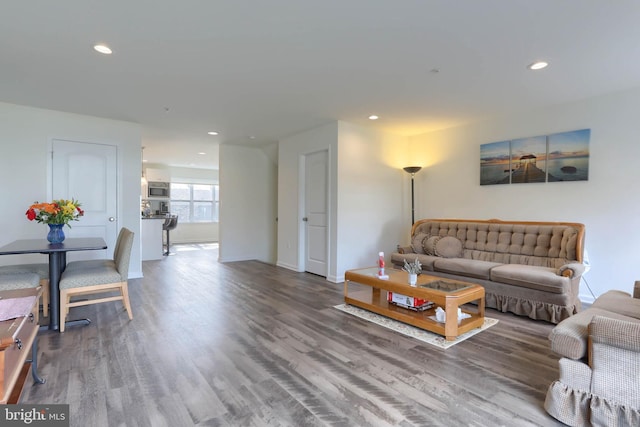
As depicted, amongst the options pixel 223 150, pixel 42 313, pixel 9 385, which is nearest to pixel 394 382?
pixel 9 385

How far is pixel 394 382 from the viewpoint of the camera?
2.08 metres

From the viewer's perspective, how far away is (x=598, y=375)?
1.61 metres

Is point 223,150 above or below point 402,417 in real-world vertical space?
above

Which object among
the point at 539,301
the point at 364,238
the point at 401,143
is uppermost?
the point at 401,143

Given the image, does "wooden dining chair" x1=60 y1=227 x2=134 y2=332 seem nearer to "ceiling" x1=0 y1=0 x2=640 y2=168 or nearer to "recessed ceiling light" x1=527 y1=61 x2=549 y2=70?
"ceiling" x1=0 y1=0 x2=640 y2=168

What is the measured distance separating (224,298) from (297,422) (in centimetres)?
259

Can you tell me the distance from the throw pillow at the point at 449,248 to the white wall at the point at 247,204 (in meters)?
3.80

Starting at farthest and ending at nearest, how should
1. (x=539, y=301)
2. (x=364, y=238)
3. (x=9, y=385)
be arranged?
(x=364, y=238), (x=539, y=301), (x=9, y=385)

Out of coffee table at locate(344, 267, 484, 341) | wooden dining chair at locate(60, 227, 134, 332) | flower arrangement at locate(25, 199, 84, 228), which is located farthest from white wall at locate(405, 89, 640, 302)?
flower arrangement at locate(25, 199, 84, 228)

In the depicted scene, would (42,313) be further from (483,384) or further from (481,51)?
(481,51)

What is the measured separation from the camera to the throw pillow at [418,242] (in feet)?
15.7

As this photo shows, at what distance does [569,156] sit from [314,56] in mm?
3477

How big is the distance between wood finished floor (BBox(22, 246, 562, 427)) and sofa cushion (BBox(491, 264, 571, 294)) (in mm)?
388

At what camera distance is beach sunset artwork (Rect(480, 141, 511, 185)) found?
4.57 m
